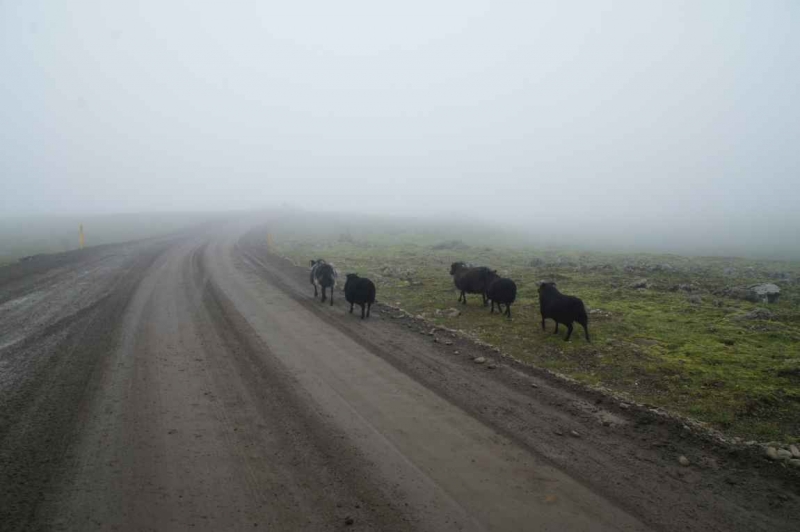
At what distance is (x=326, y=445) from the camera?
6500mm

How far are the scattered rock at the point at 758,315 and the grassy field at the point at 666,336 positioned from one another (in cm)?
21

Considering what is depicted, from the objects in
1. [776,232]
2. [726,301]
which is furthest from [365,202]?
[726,301]

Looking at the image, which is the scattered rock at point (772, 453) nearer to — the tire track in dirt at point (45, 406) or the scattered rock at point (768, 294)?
the tire track in dirt at point (45, 406)

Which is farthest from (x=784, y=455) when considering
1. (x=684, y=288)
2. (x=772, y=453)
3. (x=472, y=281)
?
(x=684, y=288)

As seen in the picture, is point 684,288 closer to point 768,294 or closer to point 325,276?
point 768,294

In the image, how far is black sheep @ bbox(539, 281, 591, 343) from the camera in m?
11.4

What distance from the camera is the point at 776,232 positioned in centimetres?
5956

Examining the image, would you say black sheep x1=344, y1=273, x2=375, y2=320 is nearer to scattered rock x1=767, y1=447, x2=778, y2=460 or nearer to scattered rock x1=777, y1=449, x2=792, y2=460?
scattered rock x1=767, y1=447, x2=778, y2=460

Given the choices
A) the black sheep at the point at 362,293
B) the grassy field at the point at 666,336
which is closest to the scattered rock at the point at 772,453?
the grassy field at the point at 666,336

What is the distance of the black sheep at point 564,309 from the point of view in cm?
1142

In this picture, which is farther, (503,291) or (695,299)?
(695,299)

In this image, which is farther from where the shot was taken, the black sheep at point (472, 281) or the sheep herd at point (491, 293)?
the black sheep at point (472, 281)

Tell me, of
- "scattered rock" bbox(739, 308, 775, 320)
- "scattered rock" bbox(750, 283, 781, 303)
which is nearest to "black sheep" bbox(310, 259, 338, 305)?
"scattered rock" bbox(739, 308, 775, 320)

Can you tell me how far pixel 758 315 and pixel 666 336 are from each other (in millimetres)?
4409
